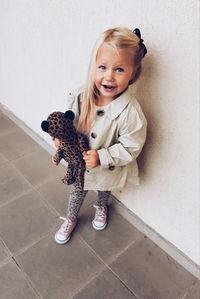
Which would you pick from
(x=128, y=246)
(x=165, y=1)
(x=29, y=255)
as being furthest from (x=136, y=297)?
(x=165, y=1)

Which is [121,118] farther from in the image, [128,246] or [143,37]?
[128,246]

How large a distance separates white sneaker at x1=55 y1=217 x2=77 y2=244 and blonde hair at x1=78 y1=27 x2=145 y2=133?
0.59 meters

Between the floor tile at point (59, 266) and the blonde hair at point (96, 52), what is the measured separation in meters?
0.67

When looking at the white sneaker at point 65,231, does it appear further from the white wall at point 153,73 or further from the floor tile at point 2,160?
the floor tile at point 2,160

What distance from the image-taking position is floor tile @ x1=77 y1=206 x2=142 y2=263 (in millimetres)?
1431

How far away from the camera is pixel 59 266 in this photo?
4.37ft

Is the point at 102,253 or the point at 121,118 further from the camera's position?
the point at 102,253

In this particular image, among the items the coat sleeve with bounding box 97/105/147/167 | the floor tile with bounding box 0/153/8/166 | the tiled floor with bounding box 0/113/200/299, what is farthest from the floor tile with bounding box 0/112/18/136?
the coat sleeve with bounding box 97/105/147/167

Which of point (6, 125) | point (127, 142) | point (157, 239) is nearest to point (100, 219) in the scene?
point (157, 239)

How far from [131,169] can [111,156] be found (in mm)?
218

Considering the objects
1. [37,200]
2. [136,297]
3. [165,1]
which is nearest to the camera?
[165,1]

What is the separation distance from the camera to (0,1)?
1.92 metres

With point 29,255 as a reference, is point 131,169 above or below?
Answer: above

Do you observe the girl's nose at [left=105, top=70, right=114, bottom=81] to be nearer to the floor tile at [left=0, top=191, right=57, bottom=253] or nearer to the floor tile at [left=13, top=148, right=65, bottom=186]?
the floor tile at [left=0, top=191, right=57, bottom=253]
